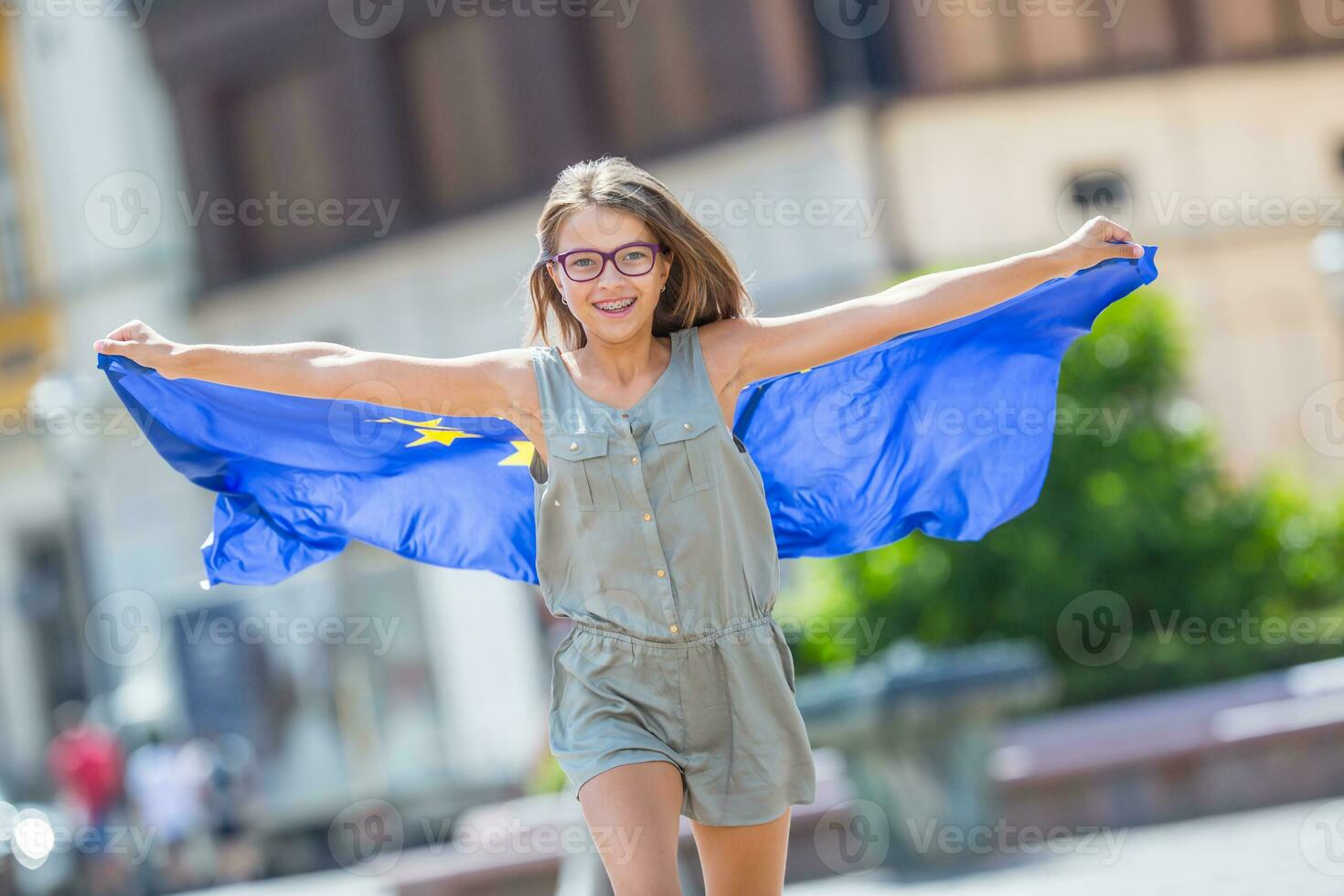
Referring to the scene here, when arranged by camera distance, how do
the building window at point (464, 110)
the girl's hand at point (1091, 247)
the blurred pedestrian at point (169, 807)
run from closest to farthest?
the girl's hand at point (1091, 247), the blurred pedestrian at point (169, 807), the building window at point (464, 110)

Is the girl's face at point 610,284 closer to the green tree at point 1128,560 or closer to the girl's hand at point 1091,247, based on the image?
the girl's hand at point 1091,247

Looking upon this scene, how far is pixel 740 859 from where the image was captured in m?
3.96

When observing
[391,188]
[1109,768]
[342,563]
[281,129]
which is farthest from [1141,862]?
[281,129]

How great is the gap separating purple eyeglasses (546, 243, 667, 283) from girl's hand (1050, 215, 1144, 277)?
0.98m

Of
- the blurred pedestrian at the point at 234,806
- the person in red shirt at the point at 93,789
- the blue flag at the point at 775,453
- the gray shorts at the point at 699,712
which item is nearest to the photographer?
the gray shorts at the point at 699,712

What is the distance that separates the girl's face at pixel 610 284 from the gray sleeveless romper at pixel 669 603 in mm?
161

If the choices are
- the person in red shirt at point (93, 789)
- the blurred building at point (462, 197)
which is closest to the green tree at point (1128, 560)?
the blurred building at point (462, 197)

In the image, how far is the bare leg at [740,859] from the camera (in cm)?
395

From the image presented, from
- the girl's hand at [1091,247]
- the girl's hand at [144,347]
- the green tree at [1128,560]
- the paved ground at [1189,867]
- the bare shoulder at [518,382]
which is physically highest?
the girl's hand at [144,347]

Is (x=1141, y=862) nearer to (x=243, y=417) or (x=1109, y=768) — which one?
(x=1109, y=768)

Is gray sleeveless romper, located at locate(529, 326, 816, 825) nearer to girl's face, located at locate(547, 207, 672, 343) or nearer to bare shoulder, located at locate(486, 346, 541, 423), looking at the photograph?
bare shoulder, located at locate(486, 346, 541, 423)

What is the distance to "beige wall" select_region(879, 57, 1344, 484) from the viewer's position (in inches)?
696

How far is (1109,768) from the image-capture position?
9773 millimetres

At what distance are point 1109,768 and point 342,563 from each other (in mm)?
11312
